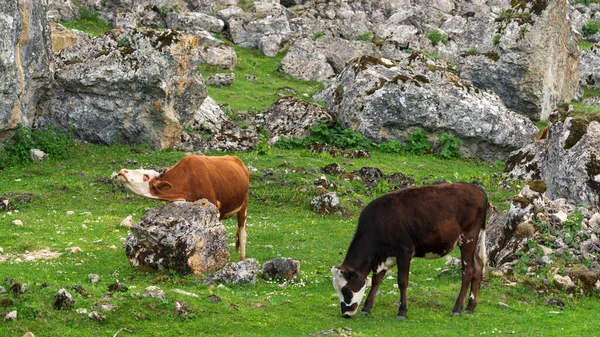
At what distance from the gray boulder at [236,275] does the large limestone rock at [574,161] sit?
11.0 metres

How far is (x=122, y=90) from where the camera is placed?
108 ft

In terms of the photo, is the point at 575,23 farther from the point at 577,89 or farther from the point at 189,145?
the point at 189,145

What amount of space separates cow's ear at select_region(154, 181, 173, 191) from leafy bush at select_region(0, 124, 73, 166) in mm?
12748

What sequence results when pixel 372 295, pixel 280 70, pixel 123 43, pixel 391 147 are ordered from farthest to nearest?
pixel 280 70, pixel 391 147, pixel 123 43, pixel 372 295

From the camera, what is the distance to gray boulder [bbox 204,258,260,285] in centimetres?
1728

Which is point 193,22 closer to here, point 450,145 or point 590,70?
point 450,145

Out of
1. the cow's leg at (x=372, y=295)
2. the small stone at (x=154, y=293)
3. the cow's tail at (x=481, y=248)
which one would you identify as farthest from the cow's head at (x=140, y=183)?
the cow's tail at (x=481, y=248)

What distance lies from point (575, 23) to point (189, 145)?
47.3 meters

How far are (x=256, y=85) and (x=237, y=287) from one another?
29.9 meters

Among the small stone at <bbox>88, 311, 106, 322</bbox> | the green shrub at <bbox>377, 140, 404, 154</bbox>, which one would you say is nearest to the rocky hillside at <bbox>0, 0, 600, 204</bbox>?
the green shrub at <bbox>377, 140, 404, 154</bbox>

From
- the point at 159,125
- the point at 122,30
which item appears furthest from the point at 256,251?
the point at 122,30

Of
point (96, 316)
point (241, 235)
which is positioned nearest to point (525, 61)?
A: point (241, 235)

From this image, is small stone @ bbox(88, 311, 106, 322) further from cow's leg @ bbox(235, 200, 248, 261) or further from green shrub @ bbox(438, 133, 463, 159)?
green shrub @ bbox(438, 133, 463, 159)

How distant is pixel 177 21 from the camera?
53438 mm
